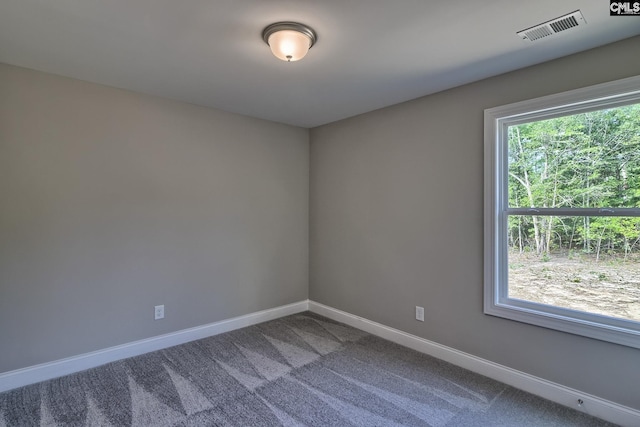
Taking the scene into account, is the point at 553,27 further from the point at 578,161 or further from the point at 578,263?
the point at 578,263

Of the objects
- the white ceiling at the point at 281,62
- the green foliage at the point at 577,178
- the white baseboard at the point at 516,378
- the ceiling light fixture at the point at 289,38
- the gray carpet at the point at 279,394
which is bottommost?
the gray carpet at the point at 279,394

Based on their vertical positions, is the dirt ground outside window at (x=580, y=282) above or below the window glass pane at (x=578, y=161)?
below

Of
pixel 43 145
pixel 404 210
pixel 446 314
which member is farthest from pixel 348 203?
pixel 43 145

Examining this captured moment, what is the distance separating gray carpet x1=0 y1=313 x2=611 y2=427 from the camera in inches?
79.7

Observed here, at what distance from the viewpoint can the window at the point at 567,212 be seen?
2023 mm

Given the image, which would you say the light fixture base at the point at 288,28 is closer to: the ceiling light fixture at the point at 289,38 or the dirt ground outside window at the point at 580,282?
the ceiling light fixture at the point at 289,38

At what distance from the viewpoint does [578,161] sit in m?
2.21

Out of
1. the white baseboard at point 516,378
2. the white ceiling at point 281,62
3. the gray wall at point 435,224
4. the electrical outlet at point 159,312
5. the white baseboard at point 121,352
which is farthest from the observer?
the electrical outlet at point 159,312

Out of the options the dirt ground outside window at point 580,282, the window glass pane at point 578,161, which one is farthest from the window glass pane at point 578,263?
the window glass pane at point 578,161

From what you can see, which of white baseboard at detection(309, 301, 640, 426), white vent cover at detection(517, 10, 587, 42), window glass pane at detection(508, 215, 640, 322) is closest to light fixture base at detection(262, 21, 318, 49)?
white vent cover at detection(517, 10, 587, 42)

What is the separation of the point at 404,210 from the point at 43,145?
124 inches

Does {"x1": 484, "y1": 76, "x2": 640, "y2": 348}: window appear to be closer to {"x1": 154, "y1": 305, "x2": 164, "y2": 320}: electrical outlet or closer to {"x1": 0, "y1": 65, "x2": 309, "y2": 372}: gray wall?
{"x1": 0, "y1": 65, "x2": 309, "y2": 372}: gray wall

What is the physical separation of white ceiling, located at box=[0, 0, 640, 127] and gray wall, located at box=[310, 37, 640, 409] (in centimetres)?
19

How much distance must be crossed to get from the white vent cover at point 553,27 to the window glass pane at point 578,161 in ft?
2.17
